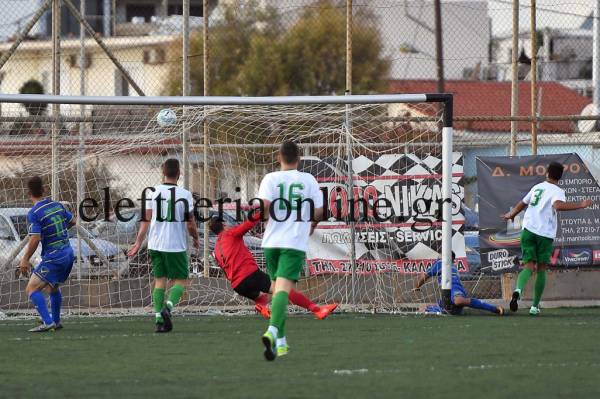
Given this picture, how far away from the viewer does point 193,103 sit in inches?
570

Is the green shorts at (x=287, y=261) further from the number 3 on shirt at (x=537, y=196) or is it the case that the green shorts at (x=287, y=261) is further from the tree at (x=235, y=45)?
the tree at (x=235, y=45)

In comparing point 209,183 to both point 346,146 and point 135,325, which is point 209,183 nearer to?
point 346,146

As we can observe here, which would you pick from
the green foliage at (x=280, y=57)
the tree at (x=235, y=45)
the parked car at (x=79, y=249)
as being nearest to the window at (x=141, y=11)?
the tree at (x=235, y=45)

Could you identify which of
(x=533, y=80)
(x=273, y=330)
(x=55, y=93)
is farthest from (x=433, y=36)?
(x=273, y=330)

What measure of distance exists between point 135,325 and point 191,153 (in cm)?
347

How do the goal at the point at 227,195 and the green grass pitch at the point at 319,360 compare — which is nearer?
the green grass pitch at the point at 319,360

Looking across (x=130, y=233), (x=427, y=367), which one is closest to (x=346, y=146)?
(x=130, y=233)

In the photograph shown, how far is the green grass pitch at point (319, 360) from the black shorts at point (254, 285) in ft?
1.18

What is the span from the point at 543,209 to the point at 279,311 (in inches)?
235

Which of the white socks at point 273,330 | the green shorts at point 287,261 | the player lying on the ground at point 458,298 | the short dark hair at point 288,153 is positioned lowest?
the player lying on the ground at point 458,298

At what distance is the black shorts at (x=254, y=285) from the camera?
45.9 feet

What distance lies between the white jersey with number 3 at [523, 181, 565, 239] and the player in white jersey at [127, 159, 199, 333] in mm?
4383

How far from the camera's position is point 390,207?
1603cm
